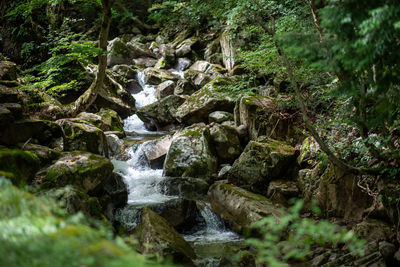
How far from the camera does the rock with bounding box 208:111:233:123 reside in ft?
37.0

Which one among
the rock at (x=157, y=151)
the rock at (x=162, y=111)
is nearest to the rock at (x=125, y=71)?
the rock at (x=162, y=111)

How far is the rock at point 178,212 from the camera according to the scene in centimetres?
658

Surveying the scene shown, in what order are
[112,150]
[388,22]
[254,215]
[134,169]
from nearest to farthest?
[388,22]
[254,215]
[134,169]
[112,150]

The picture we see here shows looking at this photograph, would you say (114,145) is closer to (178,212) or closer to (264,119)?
(178,212)

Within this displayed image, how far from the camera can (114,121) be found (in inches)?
505

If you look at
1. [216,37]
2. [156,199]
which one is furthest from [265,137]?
[216,37]

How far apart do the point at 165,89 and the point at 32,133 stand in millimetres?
11175

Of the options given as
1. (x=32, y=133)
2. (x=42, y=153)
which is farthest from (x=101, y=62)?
(x=42, y=153)

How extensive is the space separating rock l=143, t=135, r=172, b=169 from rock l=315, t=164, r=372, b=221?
18.1 feet

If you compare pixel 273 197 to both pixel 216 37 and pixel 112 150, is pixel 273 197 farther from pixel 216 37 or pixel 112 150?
pixel 216 37

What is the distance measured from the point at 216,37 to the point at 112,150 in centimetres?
1254

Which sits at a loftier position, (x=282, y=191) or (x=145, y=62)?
(x=145, y=62)

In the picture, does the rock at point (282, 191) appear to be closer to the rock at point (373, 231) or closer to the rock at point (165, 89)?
the rock at point (373, 231)

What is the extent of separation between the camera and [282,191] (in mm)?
7117
